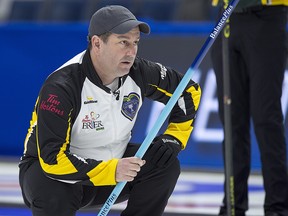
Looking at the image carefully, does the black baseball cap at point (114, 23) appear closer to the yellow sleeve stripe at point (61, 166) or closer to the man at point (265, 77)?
the yellow sleeve stripe at point (61, 166)

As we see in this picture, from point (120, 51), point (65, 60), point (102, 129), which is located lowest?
point (65, 60)

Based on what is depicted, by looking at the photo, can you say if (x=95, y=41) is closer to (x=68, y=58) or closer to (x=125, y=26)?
(x=125, y=26)

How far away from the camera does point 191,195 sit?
612 cm

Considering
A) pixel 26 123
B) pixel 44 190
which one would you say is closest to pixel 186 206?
pixel 44 190

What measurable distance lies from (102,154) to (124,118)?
0.70 ft

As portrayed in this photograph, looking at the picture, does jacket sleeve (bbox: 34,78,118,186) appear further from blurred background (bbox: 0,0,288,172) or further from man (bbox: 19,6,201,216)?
blurred background (bbox: 0,0,288,172)

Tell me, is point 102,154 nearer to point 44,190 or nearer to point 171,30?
point 44,190

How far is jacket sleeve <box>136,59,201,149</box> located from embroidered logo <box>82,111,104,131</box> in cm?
36

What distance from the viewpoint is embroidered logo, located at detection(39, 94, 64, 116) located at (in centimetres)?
373

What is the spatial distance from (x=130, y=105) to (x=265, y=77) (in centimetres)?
116

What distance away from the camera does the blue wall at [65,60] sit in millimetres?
7082

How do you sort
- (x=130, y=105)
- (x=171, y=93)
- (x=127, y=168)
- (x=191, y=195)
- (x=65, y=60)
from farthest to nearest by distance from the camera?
(x=65, y=60) < (x=191, y=195) < (x=171, y=93) < (x=130, y=105) < (x=127, y=168)

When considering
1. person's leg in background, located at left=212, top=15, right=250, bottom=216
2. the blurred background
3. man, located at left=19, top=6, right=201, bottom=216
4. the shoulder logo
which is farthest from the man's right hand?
the blurred background

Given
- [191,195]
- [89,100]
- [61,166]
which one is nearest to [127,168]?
[61,166]
